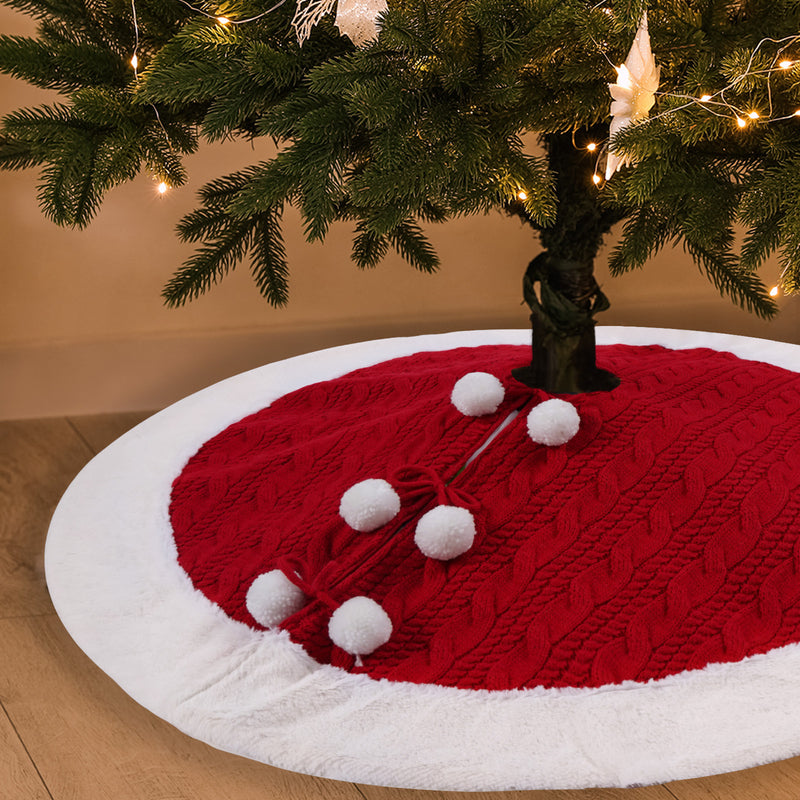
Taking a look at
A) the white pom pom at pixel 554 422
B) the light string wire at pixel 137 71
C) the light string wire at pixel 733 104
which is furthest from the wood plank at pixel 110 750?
the light string wire at pixel 733 104

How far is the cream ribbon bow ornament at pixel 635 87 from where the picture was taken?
617mm

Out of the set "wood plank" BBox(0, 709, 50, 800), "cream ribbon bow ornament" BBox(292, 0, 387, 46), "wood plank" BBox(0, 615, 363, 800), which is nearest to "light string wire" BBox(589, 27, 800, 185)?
"cream ribbon bow ornament" BBox(292, 0, 387, 46)

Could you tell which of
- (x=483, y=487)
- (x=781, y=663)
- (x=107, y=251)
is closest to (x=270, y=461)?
(x=483, y=487)

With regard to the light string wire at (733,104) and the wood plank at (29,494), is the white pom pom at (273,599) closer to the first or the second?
the wood plank at (29,494)

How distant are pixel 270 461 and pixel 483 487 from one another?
0.27m

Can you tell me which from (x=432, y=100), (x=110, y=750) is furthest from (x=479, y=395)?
(x=110, y=750)

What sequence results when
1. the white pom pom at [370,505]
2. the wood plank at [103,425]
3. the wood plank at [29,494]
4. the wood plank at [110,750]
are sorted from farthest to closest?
the wood plank at [103,425]
the wood plank at [29,494]
the white pom pom at [370,505]
the wood plank at [110,750]

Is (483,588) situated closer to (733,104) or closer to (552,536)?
(552,536)

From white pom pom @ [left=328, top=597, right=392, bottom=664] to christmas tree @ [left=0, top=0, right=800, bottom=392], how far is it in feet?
0.98

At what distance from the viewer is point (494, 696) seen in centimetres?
74

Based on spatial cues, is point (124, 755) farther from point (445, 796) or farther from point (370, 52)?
point (370, 52)

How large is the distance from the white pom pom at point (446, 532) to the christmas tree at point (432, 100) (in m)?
0.25

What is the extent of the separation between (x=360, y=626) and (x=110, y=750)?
222 mm

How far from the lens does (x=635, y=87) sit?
0.63m
